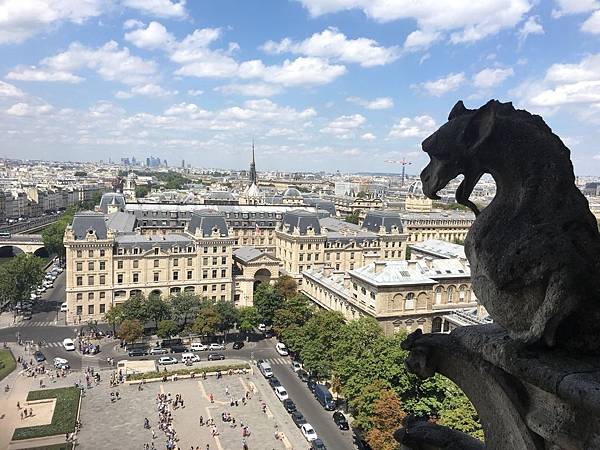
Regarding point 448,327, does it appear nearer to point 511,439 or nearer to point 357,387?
point 357,387

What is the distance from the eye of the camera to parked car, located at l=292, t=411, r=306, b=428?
132 ft

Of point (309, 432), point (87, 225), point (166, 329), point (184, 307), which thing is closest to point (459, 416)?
point (309, 432)

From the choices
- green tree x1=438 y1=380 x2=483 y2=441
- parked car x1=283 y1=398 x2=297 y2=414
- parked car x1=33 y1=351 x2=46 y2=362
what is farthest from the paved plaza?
green tree x1=438 y1=380 x2=483 y2=441

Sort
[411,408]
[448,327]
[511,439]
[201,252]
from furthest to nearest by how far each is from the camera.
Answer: [201,252] → [448,327] → [411,408] → [511,439]

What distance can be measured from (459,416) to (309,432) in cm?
1265

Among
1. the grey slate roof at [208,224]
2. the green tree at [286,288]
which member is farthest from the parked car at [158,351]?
the grey slate roof at [208,224]

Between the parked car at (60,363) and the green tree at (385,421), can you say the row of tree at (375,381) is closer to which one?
the green tree at (385,421)

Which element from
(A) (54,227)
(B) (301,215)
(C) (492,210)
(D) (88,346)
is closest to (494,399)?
(C) (492,210)

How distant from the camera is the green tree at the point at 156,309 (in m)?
60.8

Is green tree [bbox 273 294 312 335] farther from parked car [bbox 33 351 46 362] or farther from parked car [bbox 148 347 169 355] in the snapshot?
Answer: parked car [bbox 33 351 46 362]

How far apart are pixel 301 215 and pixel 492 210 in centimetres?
7882

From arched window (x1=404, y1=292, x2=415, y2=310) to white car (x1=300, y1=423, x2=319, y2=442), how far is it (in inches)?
775

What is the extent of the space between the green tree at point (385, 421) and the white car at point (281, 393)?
14013 millimetres

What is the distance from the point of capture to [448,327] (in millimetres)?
55312
